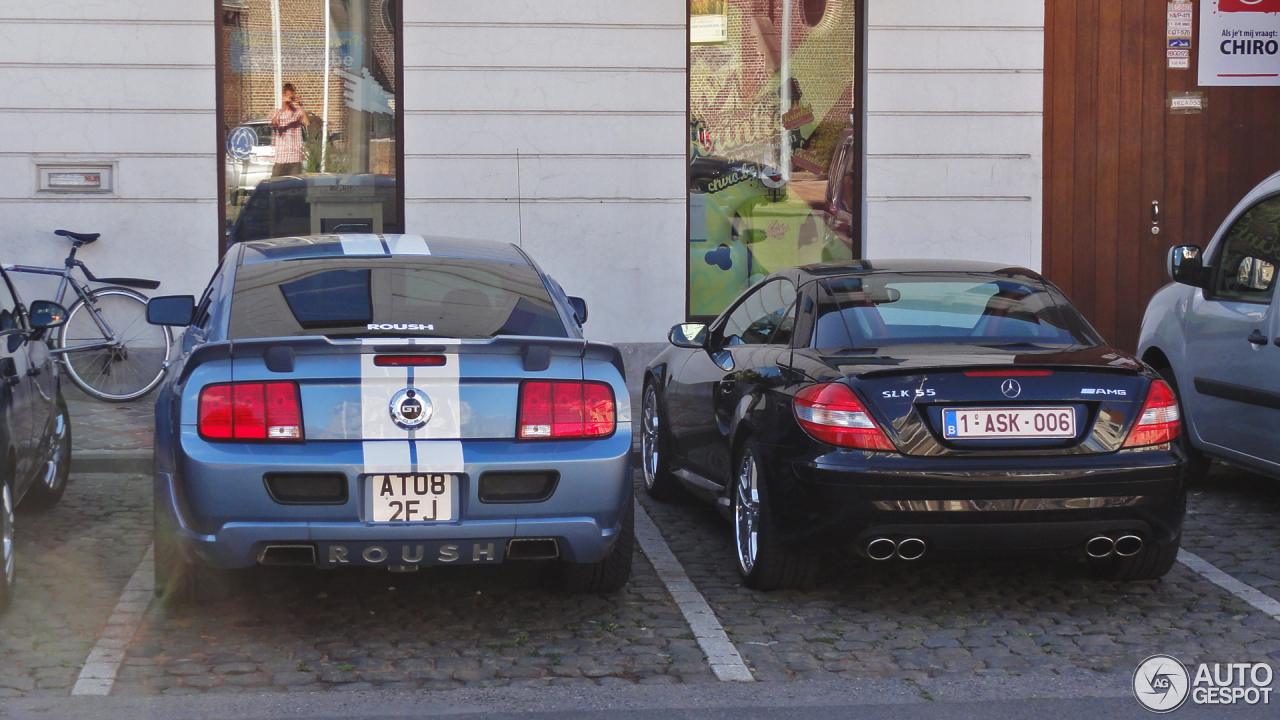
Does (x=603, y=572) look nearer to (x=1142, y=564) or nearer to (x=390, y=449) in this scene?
(x=390, y=449)

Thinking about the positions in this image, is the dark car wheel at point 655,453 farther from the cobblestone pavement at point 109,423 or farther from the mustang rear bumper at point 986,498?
the cobblestone pavement at point 109,423

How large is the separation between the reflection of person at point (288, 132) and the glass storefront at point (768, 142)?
125 inches

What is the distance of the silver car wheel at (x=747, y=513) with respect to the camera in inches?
219

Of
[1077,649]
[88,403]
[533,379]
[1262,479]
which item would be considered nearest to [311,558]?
[533,379]

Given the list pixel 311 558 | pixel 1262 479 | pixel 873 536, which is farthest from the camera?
pixel 1262 479

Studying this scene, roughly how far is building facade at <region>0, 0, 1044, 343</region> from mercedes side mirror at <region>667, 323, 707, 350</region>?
4.77m

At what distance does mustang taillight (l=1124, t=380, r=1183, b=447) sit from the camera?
16.6ft

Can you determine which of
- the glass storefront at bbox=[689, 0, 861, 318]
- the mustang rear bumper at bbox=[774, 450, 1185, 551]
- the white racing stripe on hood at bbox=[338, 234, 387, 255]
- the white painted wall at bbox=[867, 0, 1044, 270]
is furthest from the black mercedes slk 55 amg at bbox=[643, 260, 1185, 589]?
the glass storefront at bbox=[689, 0, 861, 318]

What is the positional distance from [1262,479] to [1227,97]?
4.83 m

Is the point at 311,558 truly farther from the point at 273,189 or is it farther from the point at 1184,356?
the point at 273,189

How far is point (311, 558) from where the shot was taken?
15.2ft

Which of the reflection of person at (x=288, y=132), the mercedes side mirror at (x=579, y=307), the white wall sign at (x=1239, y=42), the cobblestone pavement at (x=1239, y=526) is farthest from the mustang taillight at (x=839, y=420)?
the white wall sign at (x=1239, y=42)

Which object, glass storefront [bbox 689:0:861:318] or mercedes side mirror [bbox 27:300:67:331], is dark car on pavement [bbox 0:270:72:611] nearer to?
mercedes side mirror [bbox 27:300:67:331]

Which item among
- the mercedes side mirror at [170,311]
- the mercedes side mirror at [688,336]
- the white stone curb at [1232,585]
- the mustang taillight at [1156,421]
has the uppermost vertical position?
the mercedes side mirror at [170,311]
